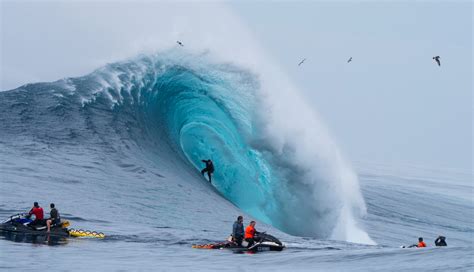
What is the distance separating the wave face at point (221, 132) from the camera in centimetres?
2991

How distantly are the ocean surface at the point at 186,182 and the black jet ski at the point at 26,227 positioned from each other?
615mm

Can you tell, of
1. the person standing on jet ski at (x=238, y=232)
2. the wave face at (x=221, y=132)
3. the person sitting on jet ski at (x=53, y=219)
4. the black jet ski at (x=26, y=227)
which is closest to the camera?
the black jet ski at (x=26, y=227)

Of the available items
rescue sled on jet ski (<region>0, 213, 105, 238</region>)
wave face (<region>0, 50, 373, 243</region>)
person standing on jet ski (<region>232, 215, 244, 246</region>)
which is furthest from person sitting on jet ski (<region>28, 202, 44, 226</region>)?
wave face (<region>0, 50, 373, 243</region>)

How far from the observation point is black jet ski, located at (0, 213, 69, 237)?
729 inches

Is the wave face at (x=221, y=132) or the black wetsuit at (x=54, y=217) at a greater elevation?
the wave face at (x=221, y=132)

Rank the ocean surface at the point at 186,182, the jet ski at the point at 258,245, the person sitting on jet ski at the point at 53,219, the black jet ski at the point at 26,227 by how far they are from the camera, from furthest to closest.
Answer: the jet ski at the point at 258,245 → the person sitting on jet ski at the point at 53,219 → the black jet ski at the point at 26,227 → the ocean surface at the point at 186,182

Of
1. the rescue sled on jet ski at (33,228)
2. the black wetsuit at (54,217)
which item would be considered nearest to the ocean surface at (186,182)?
the rescue sled on jet ski at (33,228)

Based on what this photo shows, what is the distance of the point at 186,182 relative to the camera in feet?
92.7

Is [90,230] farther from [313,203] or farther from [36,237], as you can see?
[313,203]

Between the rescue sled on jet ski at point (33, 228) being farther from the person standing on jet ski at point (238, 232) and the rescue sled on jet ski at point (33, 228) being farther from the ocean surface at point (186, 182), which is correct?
the person standing on jet ski at point (238, 232)

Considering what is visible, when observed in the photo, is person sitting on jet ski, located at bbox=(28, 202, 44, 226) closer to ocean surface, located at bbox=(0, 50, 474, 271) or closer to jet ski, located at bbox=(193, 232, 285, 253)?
ocean surface, located at bbox=(0, 50, 474, 271)

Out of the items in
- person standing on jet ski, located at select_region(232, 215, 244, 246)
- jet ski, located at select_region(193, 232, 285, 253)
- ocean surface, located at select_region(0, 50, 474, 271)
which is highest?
ocean surface, located at select_region(0, 50, 474, 271)

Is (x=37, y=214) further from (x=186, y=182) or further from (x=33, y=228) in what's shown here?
(x=186, y=182)

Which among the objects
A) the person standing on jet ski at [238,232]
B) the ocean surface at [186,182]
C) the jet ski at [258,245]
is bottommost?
the jet ski at [258,245]
